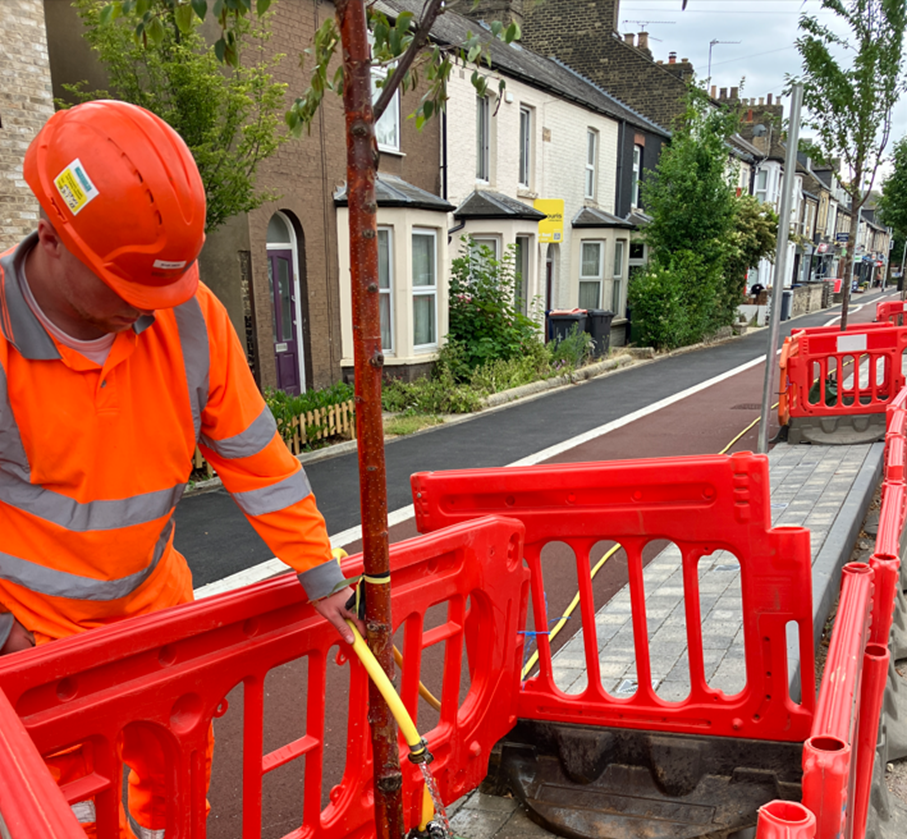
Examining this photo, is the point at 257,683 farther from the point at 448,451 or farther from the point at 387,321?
the point at 387,321

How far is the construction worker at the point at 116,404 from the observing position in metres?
1.66

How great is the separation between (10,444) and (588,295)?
71.3ft

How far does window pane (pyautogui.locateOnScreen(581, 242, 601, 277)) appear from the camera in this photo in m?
22.3

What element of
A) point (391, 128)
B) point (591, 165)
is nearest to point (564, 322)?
point (391, 128)

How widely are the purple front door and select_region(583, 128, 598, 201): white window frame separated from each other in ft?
41.1

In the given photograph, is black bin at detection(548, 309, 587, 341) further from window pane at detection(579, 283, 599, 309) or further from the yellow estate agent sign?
window pane at detection(579, 283, 599, 309)

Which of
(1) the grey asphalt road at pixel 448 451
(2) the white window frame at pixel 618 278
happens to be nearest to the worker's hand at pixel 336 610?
(1) the grey asphalt road at pixel 448 451

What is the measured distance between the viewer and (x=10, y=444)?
1.82 metres

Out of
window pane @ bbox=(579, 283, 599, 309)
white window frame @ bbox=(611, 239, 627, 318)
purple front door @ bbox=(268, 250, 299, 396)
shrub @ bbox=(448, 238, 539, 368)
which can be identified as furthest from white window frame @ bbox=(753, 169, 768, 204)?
purple front door @ bbox=(268, 250, 299, 396)

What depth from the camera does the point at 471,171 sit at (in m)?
17.0

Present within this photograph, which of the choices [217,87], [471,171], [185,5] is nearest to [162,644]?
[185,5]

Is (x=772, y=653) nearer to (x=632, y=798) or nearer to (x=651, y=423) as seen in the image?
(x=632, y=798)

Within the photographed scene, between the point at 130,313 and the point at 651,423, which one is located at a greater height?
the point at 130,313

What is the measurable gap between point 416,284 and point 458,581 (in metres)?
12.6
